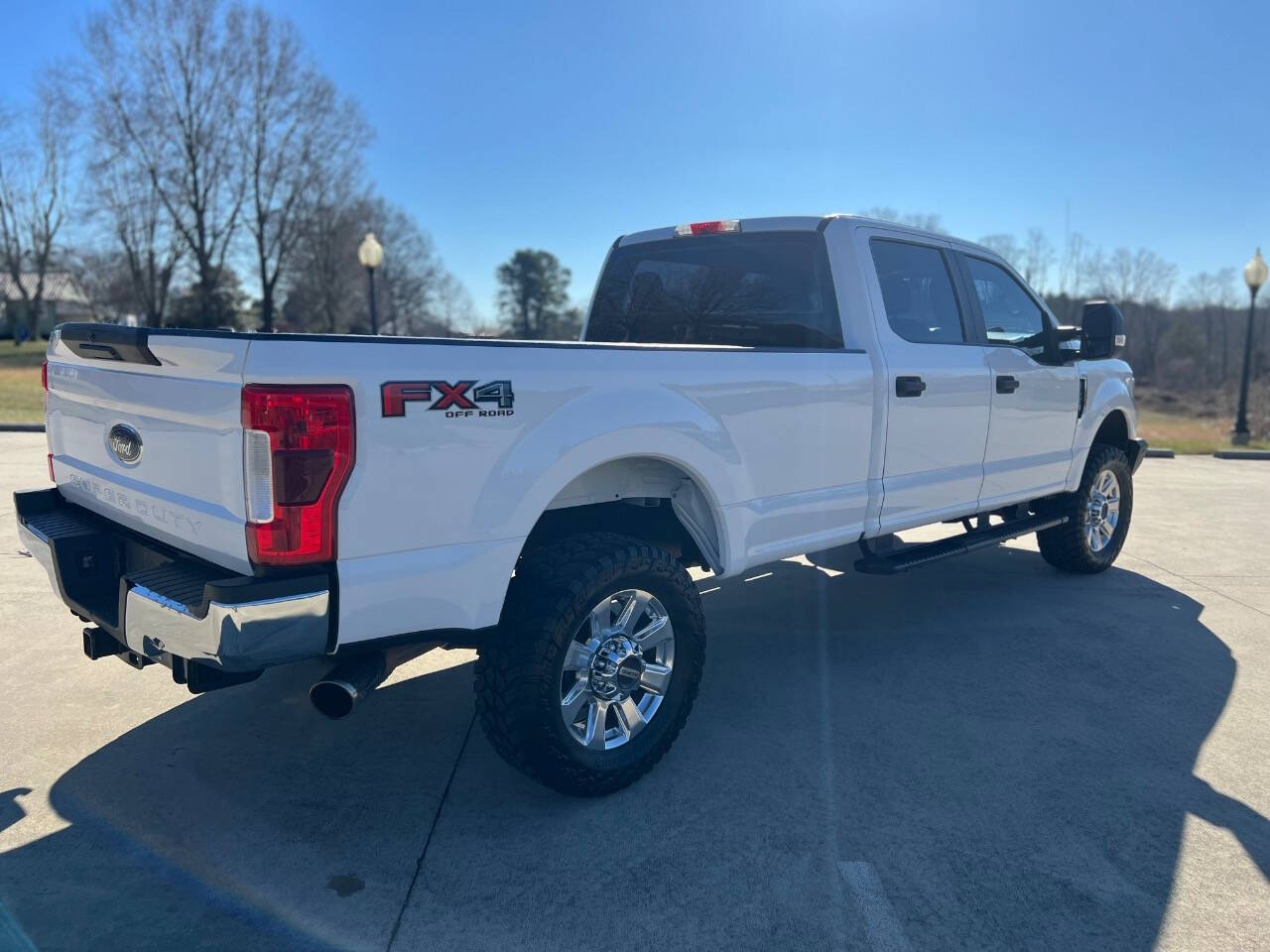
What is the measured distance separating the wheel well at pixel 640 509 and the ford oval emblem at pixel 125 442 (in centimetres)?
130

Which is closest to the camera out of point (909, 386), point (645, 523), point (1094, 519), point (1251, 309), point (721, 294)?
point (645, 523)

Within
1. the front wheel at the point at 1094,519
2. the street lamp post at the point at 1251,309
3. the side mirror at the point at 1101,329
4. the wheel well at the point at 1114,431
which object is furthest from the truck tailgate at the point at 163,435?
the street lamp post at the point at 1251,309

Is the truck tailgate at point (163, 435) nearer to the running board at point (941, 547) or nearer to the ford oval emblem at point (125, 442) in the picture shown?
the ford oval emblem at point (125, 442)

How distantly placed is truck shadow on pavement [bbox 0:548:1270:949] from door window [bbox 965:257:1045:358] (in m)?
1.81

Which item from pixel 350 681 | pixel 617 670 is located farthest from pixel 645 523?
pixel 350 681

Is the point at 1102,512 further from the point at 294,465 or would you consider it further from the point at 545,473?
the point at 294,465

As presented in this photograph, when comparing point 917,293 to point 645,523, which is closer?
point 645,523

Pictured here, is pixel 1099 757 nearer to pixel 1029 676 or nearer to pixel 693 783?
pixel 1029 676

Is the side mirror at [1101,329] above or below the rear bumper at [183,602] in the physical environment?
above

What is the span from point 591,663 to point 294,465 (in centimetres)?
128

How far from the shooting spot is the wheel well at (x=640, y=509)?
136 inches

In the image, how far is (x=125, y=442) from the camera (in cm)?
306

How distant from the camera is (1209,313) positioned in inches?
2505

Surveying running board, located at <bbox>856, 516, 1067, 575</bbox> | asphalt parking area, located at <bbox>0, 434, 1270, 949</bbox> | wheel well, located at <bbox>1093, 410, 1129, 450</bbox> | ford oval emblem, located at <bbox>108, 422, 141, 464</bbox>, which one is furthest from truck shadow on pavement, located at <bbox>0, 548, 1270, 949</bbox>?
wheel well, located at <bbox>1093, 410, 1129, 450</bbox>
